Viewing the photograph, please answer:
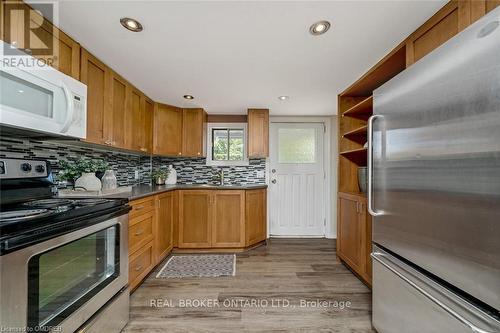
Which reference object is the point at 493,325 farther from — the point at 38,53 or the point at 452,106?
the point at 38,53

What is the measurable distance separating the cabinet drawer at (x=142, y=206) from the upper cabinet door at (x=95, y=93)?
2.02ft

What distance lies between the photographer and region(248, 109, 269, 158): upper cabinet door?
364 cm

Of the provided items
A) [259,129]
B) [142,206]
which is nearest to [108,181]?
[142,206]

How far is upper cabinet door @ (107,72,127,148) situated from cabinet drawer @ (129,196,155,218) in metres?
0.60

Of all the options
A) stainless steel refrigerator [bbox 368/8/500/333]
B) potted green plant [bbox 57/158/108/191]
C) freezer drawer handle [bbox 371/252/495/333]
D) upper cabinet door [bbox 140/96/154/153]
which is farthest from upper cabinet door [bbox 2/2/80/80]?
freezer drawer handle [bbox 371/252/495/333]

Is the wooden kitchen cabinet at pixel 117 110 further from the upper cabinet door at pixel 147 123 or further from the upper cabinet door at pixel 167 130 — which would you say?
the upper cabinet door at pixel 167 130

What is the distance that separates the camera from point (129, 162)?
10.5 feet

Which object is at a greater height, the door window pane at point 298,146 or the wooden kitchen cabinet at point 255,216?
the door window pane at point 298,146

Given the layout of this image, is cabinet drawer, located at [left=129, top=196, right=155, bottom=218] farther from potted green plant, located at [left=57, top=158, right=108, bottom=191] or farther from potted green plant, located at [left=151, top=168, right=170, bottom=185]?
potted green plant, located at [left=151, top=168, right=170, bottom=185]

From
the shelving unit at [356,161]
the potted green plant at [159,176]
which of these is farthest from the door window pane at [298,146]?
the potted green plant at [159,176]

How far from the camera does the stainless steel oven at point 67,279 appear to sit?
→ 0.95 metres

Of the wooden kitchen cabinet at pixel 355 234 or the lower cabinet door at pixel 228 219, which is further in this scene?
the lower cabinet door at pixel 228 219

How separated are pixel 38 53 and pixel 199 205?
228 centimetres

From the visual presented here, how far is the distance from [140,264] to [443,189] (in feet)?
7.89
